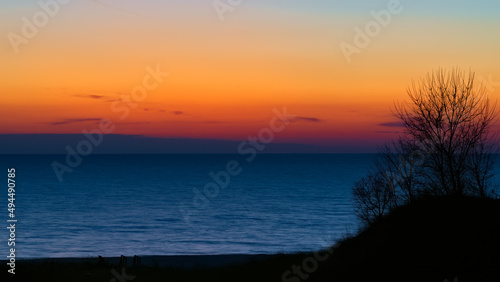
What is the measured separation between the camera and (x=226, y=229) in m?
88.7

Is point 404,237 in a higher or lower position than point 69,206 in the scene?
lower

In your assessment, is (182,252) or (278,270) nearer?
(278,270)

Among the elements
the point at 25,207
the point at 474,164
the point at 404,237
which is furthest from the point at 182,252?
the point at 25,207

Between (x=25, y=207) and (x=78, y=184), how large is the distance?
2836 inches

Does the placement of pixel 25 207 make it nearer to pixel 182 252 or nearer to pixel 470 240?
pixel 182 252

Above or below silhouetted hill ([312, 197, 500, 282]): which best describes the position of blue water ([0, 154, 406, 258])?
above

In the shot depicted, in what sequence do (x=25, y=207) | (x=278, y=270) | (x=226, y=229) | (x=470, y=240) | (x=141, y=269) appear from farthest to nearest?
(x=25, y=207) < (x=226, y=229) < (x=141, y=269) < (x=278, y=270) < (x=470, y=240)

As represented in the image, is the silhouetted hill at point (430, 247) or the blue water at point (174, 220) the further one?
the blue water at point (174, 220)

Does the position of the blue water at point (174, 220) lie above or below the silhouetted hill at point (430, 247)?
above

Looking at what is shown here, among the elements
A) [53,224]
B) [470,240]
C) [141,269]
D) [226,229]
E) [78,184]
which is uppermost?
[78,184]

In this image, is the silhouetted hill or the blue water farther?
the blue water

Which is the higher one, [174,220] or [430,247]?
[174,220]

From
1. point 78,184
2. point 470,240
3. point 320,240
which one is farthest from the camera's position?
point 78,184

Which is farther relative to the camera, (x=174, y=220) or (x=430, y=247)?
(x=174, y=220)
